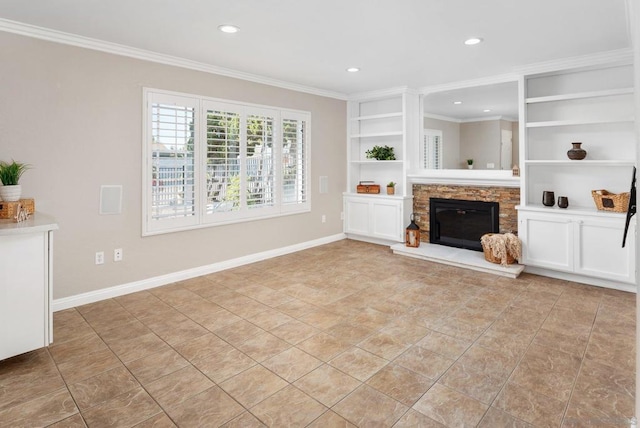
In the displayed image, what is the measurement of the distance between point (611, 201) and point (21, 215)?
5.53 metres

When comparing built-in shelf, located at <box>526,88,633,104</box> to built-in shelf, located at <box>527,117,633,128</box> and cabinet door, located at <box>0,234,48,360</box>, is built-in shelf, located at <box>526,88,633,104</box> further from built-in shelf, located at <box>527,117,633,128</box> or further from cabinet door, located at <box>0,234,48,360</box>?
cabinet door, located at <box>0,234,48,360</box>

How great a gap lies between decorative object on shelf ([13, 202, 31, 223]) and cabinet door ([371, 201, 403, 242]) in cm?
468

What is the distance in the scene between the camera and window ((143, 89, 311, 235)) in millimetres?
4195

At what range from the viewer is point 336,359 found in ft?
8.71

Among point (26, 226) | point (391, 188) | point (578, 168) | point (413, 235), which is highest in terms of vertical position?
point (578, 168)

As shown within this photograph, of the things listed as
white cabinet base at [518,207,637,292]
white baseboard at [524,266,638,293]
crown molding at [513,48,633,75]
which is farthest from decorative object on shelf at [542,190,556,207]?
crown molding at [513,48,633,75]

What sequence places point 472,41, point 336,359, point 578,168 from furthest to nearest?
point 578,168
point 472,41
point 336,359

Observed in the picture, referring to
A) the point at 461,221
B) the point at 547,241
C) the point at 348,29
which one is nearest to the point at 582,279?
the point at 547,241

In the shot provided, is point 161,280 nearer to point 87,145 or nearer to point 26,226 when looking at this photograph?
point 87,145

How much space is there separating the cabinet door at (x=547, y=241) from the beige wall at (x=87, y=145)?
3.89 metres

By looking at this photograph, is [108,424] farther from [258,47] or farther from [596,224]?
[596,224]

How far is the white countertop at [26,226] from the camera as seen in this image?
2406 mm

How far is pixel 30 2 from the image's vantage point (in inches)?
112

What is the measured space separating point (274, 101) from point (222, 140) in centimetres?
111
